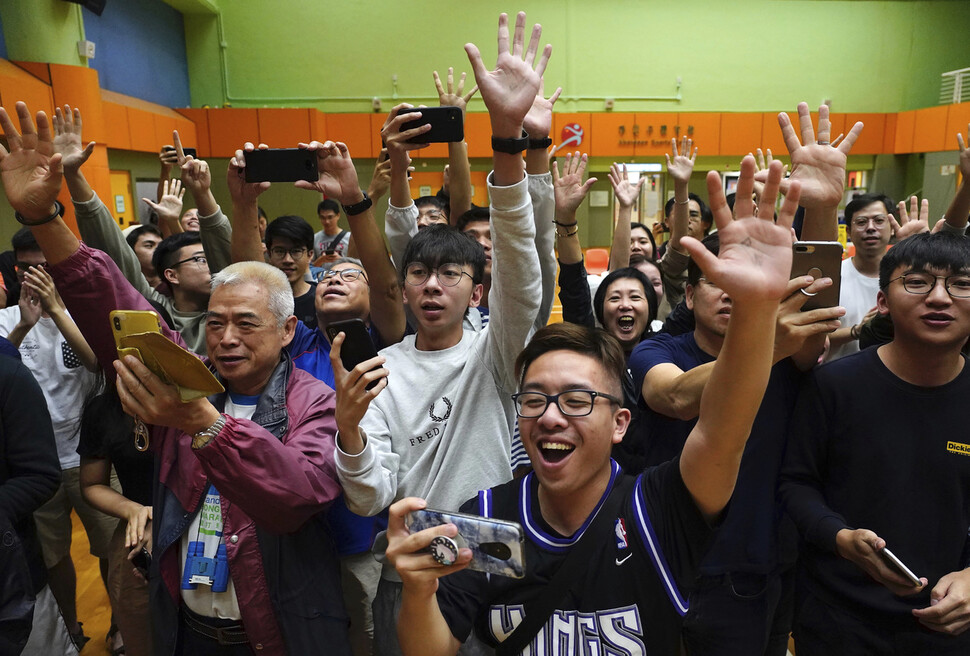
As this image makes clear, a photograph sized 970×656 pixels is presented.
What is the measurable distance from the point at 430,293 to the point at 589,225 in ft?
30.1

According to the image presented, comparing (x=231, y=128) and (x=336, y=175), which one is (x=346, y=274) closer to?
(x=336, y=175)

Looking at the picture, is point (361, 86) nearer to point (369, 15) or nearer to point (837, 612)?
point (369, 15)

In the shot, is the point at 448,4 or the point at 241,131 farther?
the point at 448,4

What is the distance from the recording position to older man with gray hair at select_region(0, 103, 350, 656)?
4.64 ft

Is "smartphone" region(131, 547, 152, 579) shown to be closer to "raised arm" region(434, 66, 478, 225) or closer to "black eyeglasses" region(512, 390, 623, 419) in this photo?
"black eyeglasses" region(512, 390, 623, 419)

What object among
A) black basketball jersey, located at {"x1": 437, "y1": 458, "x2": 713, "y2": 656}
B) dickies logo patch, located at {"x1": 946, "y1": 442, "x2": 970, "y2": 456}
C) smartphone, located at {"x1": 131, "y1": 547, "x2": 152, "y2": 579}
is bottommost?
smartphone, located at {"x1": 131, "y1": 547, "x2": 152, "y2": 579}

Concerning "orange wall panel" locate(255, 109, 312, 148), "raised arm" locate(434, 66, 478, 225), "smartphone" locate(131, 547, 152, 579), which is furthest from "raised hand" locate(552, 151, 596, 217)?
"orange wall panel" locate(255, 109, 312, 148)

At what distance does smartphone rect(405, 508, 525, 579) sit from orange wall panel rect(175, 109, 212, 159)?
10.1 meters

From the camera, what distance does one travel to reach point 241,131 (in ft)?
32.1

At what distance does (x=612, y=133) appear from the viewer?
10500mm

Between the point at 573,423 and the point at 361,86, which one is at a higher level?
the point at 361,86

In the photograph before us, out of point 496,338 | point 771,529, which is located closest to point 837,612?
point 771,529

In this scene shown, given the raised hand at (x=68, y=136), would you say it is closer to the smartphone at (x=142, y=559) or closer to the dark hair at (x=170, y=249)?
the dark hair at (x=170, y=249)

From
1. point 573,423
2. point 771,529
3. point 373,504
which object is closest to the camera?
point 573,423
